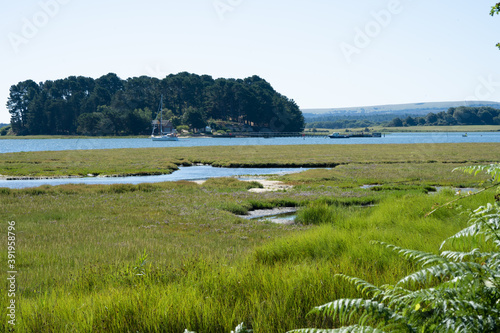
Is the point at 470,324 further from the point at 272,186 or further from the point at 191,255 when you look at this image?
the point at 272,186

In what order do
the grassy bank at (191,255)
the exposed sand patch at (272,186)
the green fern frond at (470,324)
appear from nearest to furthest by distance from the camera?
the green fern frond at (470,324)
the grassy bank at (191,255)
the exposed sand patch at (272,186)

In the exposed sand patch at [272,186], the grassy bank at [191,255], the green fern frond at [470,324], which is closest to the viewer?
the green fern frond at [470,324]

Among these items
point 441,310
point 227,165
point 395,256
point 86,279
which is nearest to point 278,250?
point 395,256

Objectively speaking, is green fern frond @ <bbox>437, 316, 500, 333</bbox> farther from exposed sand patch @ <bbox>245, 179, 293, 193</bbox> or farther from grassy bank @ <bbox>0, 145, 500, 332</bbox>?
exposed sand patch @ <bbox>245, 179, 293, 193</bbox>

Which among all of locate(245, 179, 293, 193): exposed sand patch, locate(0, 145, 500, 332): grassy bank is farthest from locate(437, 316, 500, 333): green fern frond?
locate(245, 179, 293, 193): exposed sand patch

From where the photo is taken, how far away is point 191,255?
1156 centimetres

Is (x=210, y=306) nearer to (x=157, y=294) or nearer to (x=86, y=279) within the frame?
(x=157, y=294)

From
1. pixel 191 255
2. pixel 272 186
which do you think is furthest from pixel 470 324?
pixel 272 186

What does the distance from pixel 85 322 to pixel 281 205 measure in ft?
69.8

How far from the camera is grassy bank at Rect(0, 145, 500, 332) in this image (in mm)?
6047

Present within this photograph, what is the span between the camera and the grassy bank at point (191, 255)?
6047 millimetres

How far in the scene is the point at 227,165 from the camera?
201 feet

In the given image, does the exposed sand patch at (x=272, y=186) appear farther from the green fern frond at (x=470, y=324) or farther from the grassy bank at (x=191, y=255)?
the green fern frond at (x=470, y=324)

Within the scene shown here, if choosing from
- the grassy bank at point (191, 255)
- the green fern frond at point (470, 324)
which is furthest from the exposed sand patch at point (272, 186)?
the green fern frond at point (470, 324)
